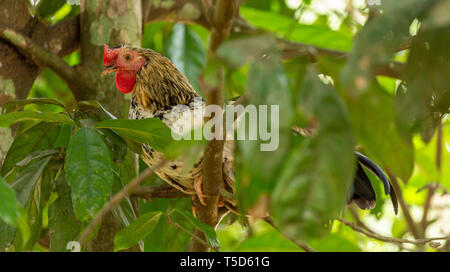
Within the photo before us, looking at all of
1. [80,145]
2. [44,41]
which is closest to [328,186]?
[80,145]

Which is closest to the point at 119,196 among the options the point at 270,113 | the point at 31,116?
the point at 270,113

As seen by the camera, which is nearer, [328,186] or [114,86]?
[328,186]

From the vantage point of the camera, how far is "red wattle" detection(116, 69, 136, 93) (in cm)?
198

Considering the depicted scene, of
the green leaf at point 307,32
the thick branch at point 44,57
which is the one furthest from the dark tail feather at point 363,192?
the green leaf at point 307,32

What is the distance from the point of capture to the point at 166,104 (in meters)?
1.90

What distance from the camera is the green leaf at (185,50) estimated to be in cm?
274

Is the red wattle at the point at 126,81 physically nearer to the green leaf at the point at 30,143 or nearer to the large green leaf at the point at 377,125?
the green leaf at the point at 30,143

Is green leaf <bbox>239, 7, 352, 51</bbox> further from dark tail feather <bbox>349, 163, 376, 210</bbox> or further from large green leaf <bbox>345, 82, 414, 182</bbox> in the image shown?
large green leaf <bbox>345, 82, 414, 182</bbox>

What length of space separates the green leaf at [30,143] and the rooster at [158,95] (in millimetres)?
287

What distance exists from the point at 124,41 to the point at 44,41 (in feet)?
0.89

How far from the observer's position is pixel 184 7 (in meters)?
2.34

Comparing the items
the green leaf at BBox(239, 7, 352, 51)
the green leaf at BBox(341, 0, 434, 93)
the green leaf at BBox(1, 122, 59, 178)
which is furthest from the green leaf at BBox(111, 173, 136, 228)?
the green leaf at BBox(239, 7, 352, 51)
